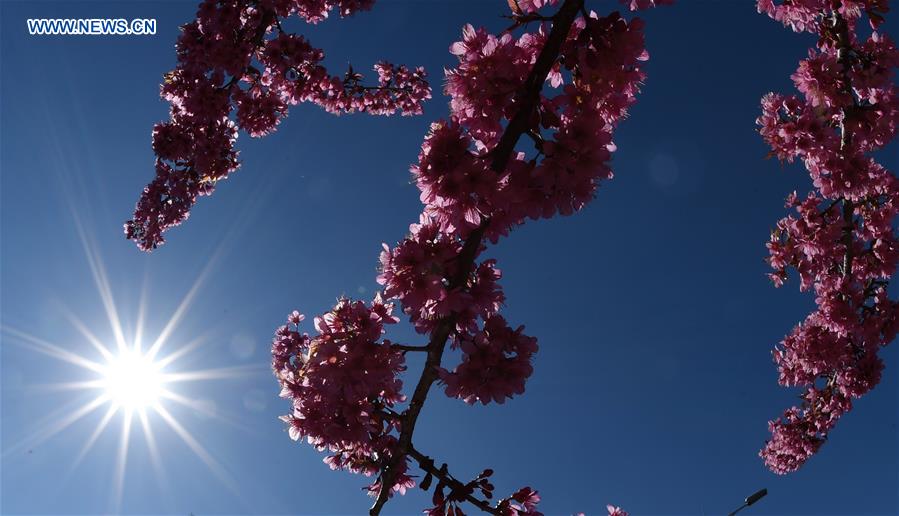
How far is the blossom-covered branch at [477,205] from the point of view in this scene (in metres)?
3.20

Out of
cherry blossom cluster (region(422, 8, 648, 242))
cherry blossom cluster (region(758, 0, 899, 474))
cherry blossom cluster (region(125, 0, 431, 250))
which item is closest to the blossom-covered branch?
cherry blossom cluster (region(422, 8, 648, 242))

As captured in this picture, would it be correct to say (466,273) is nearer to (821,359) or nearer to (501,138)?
(501,138)

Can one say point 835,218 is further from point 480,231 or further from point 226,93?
point 226,93

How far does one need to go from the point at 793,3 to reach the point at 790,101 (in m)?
1.59

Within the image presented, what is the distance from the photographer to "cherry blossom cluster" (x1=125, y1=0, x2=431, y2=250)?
7.04 metres

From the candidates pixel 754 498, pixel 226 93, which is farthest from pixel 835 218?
pixel 226 93

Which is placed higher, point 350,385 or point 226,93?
point 226,93

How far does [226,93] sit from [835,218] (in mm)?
8381

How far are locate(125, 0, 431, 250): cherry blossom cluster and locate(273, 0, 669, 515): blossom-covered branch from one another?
4.82m

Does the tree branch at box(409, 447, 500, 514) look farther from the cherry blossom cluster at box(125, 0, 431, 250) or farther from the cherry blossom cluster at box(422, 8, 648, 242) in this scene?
the cherry blossom cluster at box(125, 0, 431, 250)

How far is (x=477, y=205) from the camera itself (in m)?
3.20

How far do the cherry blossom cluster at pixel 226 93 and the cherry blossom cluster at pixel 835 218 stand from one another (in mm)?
6085

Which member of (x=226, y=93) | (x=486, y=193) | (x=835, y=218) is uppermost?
(x=226, y=93)

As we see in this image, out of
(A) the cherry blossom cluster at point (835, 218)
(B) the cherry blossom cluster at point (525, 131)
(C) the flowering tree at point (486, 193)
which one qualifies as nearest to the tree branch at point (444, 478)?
(C) the flowering tree at point (486, 193)
